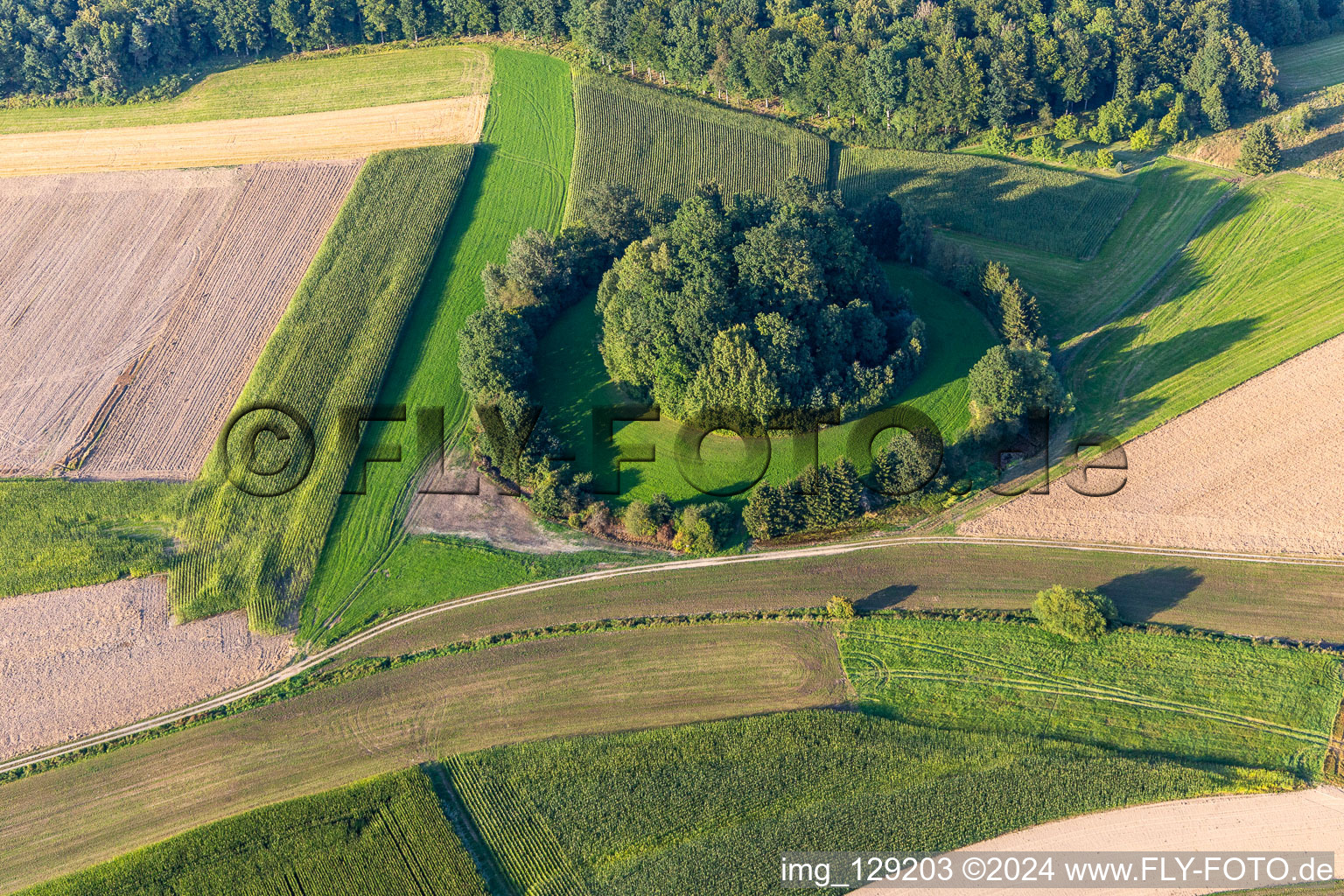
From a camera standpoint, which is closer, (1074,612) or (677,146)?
(1074,612)

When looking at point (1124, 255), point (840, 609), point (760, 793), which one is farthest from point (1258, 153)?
point (760, 793)

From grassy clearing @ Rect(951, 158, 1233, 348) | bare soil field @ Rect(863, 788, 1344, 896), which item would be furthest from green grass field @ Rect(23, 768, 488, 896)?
grassy clearing @ Rect(951, 158, 1233, 348)

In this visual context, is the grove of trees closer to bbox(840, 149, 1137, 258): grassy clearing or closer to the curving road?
the curving road

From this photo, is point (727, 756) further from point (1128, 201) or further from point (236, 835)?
point (1128, 201)

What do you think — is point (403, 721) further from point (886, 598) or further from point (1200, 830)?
point (1200, 830)

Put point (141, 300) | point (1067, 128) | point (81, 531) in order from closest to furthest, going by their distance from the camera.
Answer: point (81, 531) → point (141, 300) → point (1067, 128)
